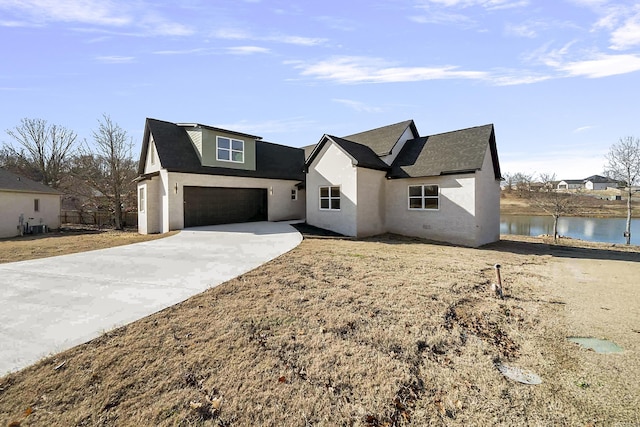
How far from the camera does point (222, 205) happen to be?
55.0ft

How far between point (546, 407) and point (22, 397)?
17.4 ft

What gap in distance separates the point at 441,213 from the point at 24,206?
2753 centimetres

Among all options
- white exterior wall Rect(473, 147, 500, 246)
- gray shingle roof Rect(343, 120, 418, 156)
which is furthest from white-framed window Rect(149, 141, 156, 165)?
white exterior wall Rect(473, 147, 500, 246)

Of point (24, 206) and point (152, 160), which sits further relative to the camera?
point (24, 206)

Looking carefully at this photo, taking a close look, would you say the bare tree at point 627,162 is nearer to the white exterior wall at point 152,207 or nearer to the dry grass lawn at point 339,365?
the dry grass lawn at point 339,365

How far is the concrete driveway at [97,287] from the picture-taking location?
3803 mm

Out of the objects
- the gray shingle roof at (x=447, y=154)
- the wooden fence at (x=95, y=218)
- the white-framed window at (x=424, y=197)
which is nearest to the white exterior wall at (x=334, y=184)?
the gray shingle roof at (x=447, y=154)

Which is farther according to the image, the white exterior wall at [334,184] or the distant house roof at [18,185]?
the distant house roof at [18,185]

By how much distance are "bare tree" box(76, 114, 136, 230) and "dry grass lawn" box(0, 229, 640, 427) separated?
2180cm

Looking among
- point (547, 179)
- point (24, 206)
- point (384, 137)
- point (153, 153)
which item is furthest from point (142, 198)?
point (547, 179)

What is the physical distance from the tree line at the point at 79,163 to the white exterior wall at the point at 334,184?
14.1 meters

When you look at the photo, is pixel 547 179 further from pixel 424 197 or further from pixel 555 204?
pixel 424 197

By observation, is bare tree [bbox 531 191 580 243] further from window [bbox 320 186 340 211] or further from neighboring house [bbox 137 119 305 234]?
neighboring house [bbox 137 119 305 234]

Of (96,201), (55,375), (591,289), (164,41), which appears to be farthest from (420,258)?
(96,201)
